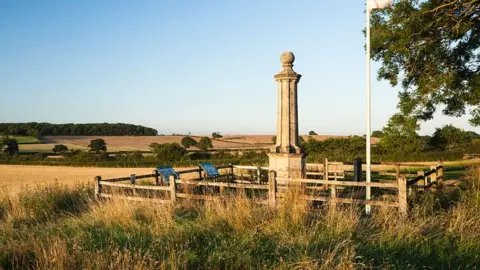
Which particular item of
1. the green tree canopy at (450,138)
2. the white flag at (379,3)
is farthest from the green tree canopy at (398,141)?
the white flag at (379,3)

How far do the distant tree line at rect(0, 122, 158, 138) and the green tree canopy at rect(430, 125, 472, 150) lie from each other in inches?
2557

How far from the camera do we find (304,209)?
21.7 feet

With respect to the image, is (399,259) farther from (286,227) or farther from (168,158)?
(168,158)

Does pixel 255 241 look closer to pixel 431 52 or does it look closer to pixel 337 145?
pixel 431 52

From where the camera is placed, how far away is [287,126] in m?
12.3

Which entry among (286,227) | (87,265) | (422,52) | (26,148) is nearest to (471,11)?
(422,52)

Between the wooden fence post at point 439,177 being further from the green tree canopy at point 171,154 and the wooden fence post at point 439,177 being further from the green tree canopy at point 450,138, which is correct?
the green tree canopy at point 450,138

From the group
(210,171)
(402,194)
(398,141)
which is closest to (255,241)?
(402,194)

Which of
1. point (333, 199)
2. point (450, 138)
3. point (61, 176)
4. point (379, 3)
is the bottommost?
point (61, 176)

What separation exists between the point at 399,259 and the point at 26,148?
6310cm

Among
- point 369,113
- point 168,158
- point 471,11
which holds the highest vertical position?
point 471,11

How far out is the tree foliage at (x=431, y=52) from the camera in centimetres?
1170

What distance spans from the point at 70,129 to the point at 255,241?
88.8 metres

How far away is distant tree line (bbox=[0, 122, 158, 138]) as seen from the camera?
78.6m
